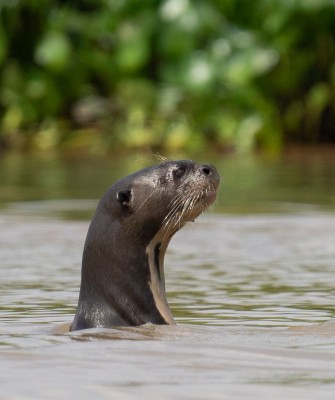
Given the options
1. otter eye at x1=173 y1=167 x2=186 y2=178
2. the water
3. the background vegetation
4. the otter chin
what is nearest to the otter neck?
the otter chin

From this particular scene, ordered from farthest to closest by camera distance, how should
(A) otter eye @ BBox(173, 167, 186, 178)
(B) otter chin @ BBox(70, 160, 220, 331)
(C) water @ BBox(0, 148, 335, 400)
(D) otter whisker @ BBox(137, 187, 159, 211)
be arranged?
1. (A) otter eye @ BBox(173, 167, 186, 178)
2. (D) otter whisker @ BBox(137, 187, 159, 211)
3. (B) otter chin @ BBox(70, 160, 220, 331)
4. (C) water @ BBox(0, 148, 335, 400)

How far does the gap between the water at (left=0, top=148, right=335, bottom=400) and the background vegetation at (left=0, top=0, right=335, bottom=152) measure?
211 inches

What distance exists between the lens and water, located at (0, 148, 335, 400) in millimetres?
4570

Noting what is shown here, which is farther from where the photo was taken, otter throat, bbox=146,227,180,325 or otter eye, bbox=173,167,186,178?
otter eye, bbox=173,167,186,178

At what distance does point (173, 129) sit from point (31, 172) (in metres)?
3.86

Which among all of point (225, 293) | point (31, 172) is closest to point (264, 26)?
point (31, 172)

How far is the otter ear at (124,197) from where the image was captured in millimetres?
5754

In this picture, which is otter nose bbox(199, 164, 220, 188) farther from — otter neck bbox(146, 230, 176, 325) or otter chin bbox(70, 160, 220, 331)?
otter neck bbox(146, 230, 176, 325)

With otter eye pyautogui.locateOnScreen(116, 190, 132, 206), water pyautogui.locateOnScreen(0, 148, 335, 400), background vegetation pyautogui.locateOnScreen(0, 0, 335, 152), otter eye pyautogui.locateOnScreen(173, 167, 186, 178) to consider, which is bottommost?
water pyautogui.locateOnScreen(0, 148, 335, 400)

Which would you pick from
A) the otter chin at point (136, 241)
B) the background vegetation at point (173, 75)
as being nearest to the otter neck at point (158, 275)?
the otter chin at point (136, 241)

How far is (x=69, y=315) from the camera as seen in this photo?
21.5 feet

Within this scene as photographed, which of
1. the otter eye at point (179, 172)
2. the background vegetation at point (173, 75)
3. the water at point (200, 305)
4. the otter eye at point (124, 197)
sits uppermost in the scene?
the background vegetation at point (173, 75)

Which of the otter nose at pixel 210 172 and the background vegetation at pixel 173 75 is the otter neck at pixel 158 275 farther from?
the background vegetation at pixel 173 75

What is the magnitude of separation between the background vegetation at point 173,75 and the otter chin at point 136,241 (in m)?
→ 13.4
